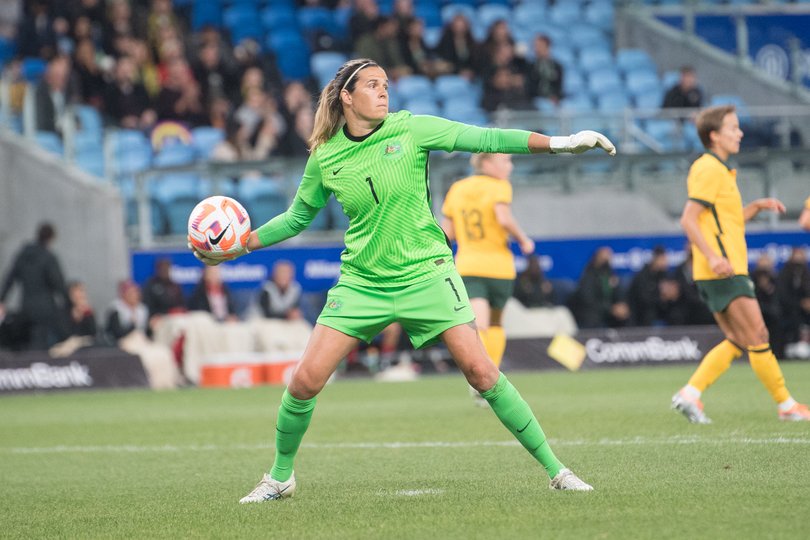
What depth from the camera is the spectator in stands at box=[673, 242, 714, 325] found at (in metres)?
21.1

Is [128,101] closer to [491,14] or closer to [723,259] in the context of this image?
[491,14]

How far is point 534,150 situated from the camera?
686 cm

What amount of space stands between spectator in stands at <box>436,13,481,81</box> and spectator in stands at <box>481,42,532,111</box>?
495 mm

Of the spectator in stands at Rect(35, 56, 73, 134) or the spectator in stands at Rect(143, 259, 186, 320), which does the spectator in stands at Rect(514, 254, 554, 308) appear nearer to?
the spectator in stands at Rect(143, 259, 186, 320)

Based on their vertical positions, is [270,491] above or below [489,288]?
above

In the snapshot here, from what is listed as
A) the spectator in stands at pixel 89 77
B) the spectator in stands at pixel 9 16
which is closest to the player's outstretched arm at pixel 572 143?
the spectator in stands at pixel 89 77

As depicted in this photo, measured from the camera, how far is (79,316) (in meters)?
20.0

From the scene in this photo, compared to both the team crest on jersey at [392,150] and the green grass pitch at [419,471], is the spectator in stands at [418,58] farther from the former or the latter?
the team crest on jersey at [392,150]

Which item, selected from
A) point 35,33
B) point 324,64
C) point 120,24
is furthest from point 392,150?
point 35,33

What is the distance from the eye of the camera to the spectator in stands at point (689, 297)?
21.1 metres

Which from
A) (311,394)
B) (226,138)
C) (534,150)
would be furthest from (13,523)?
(226,138)

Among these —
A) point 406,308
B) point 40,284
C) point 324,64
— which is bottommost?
point 40,284

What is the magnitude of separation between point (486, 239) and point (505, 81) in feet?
33.4

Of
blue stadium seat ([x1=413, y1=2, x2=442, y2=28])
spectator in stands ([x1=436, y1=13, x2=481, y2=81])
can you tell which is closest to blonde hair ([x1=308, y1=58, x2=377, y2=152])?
spectator in stands ([x1=436, y1=13, x2=481, y2=81])
